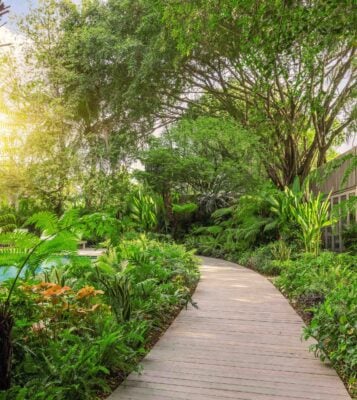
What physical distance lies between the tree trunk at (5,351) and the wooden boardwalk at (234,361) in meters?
0.73

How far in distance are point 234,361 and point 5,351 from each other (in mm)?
1899

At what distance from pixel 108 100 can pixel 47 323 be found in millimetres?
11491

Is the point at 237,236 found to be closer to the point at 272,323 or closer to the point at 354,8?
the point at 272,323

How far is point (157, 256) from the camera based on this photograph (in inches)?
285

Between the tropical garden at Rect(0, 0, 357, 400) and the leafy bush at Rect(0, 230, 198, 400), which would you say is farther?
the tropical garden at Rect(0, 0, 357, 400)

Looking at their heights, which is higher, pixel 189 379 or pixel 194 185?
pixel 194 185

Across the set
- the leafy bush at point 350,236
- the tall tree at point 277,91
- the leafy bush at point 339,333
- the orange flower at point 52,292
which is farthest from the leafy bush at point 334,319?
the tall tree at point 277,91

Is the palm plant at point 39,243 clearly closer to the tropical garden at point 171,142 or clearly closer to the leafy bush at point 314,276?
the tropical garden at point 171,142

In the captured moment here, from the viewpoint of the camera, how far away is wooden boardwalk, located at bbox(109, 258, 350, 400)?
2.92m

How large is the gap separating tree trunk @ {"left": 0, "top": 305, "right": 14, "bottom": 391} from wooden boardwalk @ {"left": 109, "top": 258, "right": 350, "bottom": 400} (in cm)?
73

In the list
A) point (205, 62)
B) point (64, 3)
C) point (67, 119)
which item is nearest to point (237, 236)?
point (205, 62)

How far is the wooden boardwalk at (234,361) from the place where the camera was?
2.92m

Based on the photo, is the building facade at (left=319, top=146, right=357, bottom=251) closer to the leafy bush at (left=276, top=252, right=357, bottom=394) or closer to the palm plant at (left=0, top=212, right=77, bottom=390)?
the leafy bush at (left=276, top=252, right=357, bottom=394)

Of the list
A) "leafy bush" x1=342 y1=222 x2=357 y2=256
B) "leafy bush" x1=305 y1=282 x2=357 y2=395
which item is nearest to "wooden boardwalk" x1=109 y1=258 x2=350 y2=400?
"leafy bush" x1=305 y1=282 x2=357 y2=395
